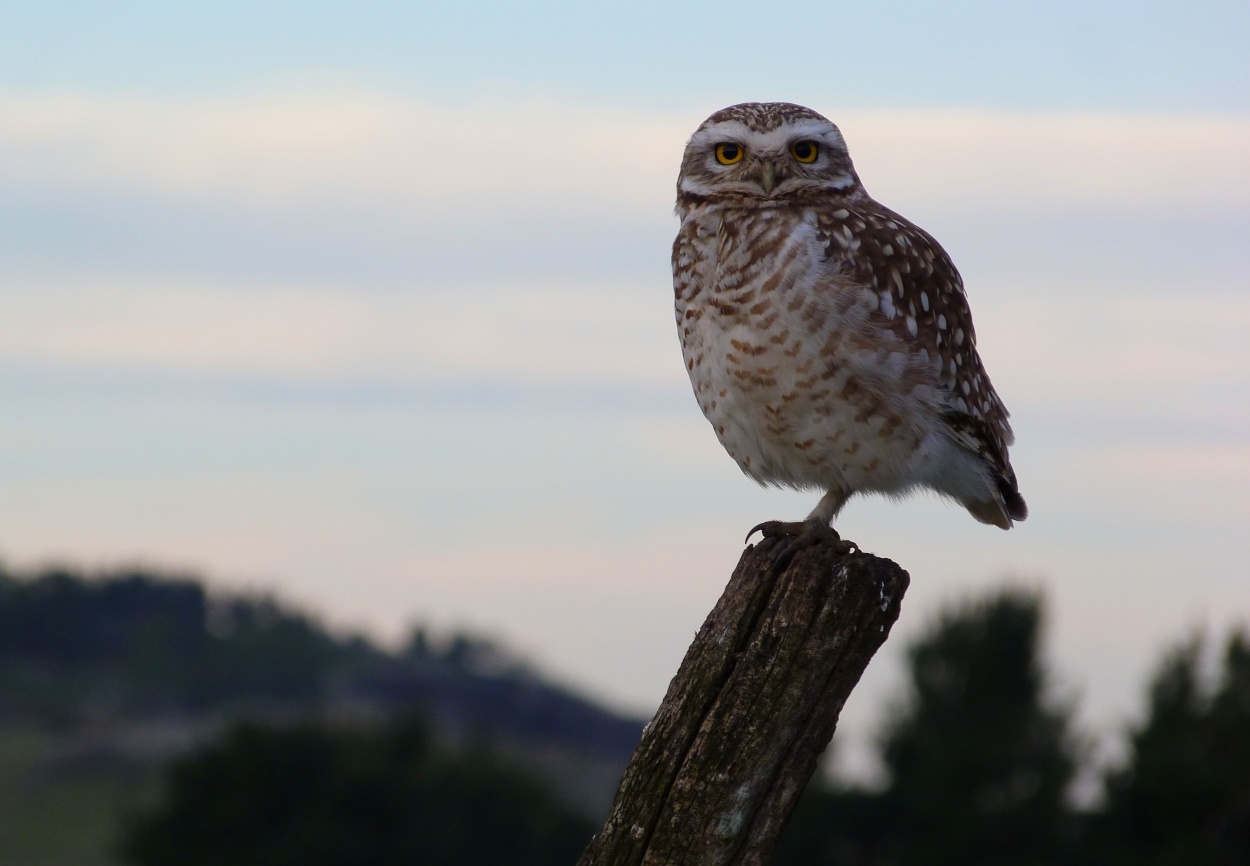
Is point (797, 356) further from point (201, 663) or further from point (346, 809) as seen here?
point (201, 663)

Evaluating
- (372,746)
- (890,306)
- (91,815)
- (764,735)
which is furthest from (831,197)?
(91,815)

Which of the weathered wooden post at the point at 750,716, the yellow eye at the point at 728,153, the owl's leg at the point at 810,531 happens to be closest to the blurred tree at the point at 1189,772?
the owl's leg at the point at 810,531

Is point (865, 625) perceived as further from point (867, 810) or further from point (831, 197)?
point (867, 810)

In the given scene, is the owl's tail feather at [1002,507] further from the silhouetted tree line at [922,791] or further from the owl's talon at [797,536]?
the silhouetted tree line at [922,791]

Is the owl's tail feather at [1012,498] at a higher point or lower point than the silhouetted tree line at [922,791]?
lower

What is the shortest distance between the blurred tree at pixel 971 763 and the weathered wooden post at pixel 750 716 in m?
38.4

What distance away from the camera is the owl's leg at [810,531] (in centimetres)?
565

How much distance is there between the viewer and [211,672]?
10375 centimetres

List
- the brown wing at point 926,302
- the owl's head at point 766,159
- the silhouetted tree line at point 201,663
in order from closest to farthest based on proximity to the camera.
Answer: the brown wing at point 926,302
the owl's head at point 766,159
the silhouetted tree line at point 201,663

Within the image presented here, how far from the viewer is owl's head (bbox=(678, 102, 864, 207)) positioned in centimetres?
789

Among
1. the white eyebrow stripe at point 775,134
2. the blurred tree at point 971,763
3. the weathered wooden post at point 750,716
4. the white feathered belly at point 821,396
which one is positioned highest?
the blurred tree at point 971,763

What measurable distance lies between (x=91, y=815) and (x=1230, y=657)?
1671 inches

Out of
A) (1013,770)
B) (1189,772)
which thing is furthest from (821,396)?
(1013,770)

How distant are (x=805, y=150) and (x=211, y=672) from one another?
100148 mm
